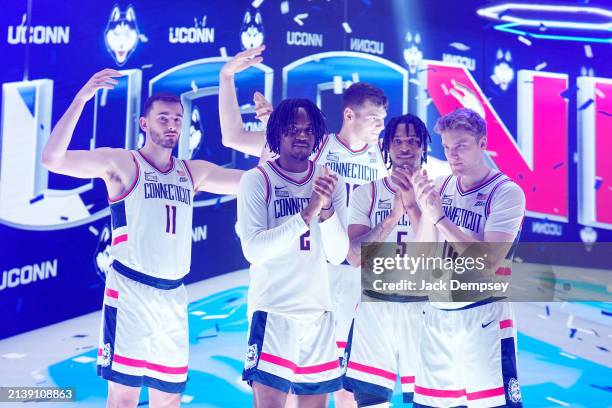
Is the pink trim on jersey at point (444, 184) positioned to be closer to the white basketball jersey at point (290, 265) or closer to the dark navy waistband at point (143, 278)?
the white basketball jersey at point (290, 265)

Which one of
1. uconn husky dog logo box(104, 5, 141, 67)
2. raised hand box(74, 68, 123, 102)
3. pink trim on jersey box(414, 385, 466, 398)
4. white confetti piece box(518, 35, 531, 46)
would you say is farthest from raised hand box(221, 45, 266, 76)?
white confetti piece box(518, 35, 531, 46)

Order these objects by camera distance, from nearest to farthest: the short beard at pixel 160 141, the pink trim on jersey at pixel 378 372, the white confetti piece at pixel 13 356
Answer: the pink trim on jersey at pixel 378 372 → the short beard at pixel 160 141 → the white confetti piece at pixel 13 356

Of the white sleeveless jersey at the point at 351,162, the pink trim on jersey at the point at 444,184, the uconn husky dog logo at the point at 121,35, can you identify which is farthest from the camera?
the uconn husky dog logo at the point at 121,35

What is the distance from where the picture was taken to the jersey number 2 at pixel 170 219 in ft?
11.6

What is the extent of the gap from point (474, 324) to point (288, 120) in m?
1.14

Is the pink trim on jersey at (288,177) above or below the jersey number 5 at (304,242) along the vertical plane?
above

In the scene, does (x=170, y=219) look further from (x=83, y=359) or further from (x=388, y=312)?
(x=83, y=359)

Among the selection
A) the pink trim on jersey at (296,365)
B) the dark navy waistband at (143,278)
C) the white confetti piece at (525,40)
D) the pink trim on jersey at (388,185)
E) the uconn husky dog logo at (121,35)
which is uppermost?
the white confetti piece at (525,40)

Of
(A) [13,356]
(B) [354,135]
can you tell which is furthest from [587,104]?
(A) [13,356]

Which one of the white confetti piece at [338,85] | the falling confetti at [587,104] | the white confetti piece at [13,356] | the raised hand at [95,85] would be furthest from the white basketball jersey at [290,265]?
the falling confetti at [587,104]

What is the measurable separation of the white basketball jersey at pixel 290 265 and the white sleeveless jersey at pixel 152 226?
552mm

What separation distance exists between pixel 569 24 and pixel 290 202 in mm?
4422

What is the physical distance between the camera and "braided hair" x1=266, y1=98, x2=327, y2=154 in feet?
10.4

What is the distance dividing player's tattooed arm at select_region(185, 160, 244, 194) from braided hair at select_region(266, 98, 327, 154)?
0.62 m
